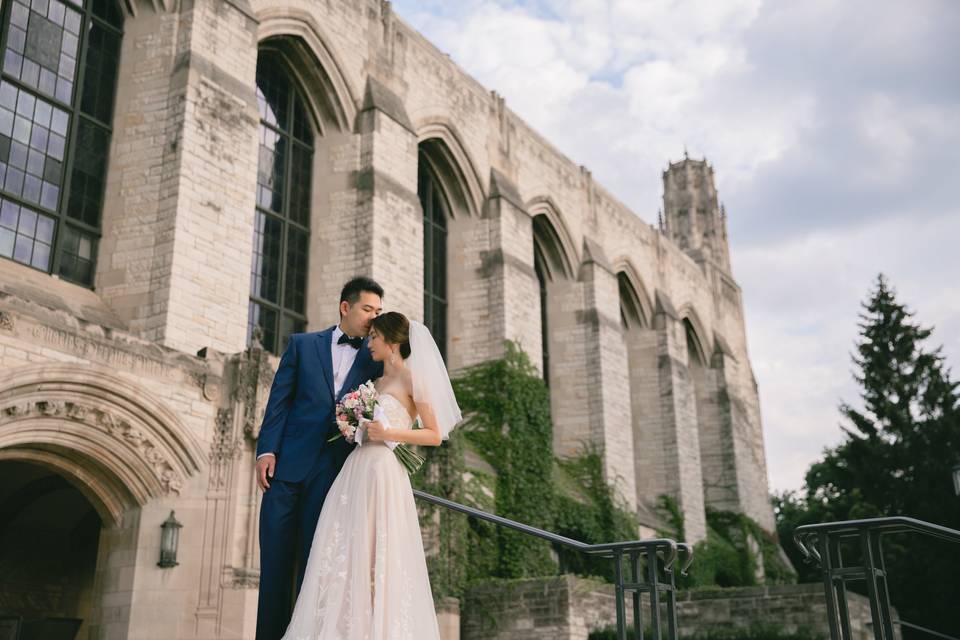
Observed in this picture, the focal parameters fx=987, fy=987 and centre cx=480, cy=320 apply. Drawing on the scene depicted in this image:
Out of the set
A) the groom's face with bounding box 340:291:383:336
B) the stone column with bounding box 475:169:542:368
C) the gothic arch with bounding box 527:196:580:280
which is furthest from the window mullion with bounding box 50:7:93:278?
the gothic arch with bounding box 527:196:580:280

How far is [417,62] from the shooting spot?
1962cm

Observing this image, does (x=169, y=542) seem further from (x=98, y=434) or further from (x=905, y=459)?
(x=905, y=459)

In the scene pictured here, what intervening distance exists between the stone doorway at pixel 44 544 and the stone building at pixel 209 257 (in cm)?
4

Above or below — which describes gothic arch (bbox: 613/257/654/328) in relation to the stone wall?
above

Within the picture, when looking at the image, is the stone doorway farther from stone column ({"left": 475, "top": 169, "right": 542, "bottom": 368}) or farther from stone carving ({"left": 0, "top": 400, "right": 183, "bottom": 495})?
stone column ({"left": 475, "top": 169, "right": 542, "bottom": 368})

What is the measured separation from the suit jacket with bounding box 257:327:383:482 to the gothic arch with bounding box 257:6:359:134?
12.6 metres

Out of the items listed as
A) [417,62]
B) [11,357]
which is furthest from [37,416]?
[417,62]

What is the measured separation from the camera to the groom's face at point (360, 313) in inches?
194

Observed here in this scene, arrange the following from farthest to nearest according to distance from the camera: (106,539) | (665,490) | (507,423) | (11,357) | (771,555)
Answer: (771,555) < (665,490) < (507,423) < (106,539) < (11,357)

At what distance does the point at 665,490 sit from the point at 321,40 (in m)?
14.7

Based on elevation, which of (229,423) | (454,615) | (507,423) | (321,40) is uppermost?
(321,40)

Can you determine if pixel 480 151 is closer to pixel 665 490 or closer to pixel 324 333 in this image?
pixel 665 490

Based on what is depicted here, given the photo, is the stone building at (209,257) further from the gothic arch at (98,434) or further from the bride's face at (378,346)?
the bride's face at (378,346)

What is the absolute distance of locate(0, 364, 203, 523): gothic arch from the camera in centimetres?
951
